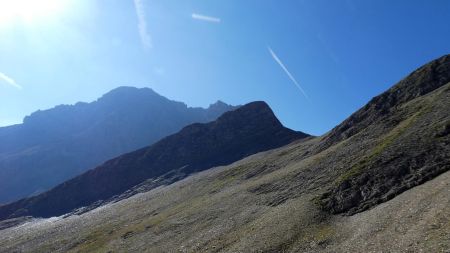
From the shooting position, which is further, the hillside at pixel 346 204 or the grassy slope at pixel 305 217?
the hillside at pixel 346 204

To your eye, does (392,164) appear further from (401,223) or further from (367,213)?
(401,223)

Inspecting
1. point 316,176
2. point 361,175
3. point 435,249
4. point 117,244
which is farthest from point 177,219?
point 435,249

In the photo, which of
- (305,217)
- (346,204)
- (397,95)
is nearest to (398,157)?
(346,204)

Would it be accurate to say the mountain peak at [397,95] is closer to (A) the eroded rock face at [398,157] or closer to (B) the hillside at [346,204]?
(B) the hillside at [346,204]

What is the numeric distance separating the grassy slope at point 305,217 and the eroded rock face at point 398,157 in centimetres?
47

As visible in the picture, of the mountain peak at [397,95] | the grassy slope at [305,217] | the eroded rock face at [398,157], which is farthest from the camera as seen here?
the mountain peak at [397,95]

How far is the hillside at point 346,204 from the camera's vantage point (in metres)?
48.3

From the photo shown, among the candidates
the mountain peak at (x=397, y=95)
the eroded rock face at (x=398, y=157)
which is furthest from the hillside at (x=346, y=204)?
the mountain peak at (x=397, y=95)

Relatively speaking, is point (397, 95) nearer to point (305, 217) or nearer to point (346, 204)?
point (346, 204)

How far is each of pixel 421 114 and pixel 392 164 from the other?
2941cm

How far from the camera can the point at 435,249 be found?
36.5 m

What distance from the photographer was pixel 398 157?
72750 mm

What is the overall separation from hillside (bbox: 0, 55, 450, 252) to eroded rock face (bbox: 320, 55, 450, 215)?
206 millimetres

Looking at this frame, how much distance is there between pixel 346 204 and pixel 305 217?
719cm
